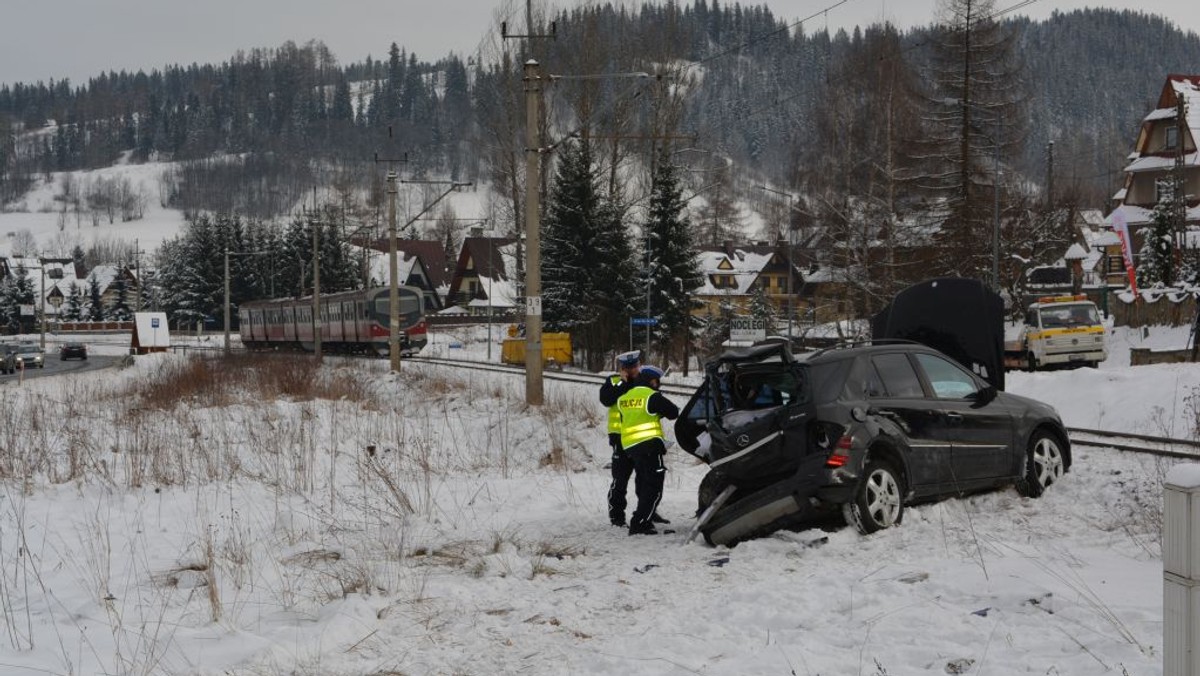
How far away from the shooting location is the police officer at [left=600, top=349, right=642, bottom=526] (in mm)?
9234

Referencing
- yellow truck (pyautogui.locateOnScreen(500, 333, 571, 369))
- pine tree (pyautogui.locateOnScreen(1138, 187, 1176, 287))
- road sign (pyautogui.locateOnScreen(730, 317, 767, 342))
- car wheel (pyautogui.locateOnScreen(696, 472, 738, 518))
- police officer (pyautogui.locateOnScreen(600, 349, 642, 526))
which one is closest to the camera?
car wheel (pyautogui.locateOnScreen(696, 472, 738, 518))

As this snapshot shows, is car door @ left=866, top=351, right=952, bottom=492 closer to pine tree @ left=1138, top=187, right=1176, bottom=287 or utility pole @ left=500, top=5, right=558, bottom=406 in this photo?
utility pole @ left=500, top=5, right=558, bottom=406

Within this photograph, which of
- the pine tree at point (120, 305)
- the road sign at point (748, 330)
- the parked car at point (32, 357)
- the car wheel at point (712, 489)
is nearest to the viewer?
the car wheel at point (712, 489)

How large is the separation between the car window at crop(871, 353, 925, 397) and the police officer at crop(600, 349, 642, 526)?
2057 millimetres

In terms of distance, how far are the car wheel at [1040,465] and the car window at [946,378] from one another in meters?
0.83

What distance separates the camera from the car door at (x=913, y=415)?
27.3 ft

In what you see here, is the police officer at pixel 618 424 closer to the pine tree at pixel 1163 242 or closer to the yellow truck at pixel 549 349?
the yellow truck at pixel 549 349

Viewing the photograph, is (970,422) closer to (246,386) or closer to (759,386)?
(759,386)

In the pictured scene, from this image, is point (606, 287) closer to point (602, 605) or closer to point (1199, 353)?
point (1199, 353)

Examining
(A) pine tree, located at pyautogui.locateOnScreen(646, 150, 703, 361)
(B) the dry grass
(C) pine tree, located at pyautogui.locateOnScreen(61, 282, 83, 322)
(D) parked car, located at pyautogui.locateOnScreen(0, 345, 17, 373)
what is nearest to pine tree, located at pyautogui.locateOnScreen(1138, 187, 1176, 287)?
(A) pine tree, located at pyautogui.locateOnScreen(646, 150, 703, 361)

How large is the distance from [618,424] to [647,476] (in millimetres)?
522

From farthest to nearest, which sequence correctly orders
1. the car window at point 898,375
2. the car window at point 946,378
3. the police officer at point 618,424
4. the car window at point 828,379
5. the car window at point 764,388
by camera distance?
1. the police officer at point 618,424
2. the car window at point 946,378
3. the car window at point 898,375
4. the car window at point 764,388
5. the car window at point 828,379

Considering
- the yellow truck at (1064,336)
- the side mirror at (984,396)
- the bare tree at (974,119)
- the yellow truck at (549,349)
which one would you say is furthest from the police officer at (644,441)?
the bare tree at (974,119)

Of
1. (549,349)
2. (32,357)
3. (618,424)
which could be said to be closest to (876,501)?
(618,424)
